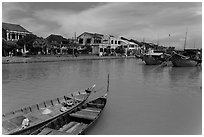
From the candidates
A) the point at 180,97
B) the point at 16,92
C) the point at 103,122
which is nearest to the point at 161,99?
the point at 180,97

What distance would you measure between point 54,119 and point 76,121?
38.2 inches

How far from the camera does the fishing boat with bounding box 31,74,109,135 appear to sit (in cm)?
622

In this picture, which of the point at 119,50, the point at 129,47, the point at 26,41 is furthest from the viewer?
the point at 129,47

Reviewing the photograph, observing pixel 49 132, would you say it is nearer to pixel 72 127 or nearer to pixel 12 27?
pixel 72 127

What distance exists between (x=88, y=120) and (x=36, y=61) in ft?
101

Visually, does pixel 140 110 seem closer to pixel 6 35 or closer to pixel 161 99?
pixel 161 99

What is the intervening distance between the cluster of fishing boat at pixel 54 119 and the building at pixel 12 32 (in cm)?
3965

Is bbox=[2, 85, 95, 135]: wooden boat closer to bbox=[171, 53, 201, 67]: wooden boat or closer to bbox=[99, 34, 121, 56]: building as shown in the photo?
bbox=[171, 53, 201, 67]: wooden boat

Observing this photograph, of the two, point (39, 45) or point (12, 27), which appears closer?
point (39, 45)

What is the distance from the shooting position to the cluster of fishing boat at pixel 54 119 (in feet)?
19.5

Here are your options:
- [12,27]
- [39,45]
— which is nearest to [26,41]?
[39,45]

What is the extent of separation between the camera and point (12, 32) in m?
44.7

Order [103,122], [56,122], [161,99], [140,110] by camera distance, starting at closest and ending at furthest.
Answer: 1. [56,122]
2. [103,122]
3. [140,110]
4. [161,99]

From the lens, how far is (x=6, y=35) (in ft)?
143
